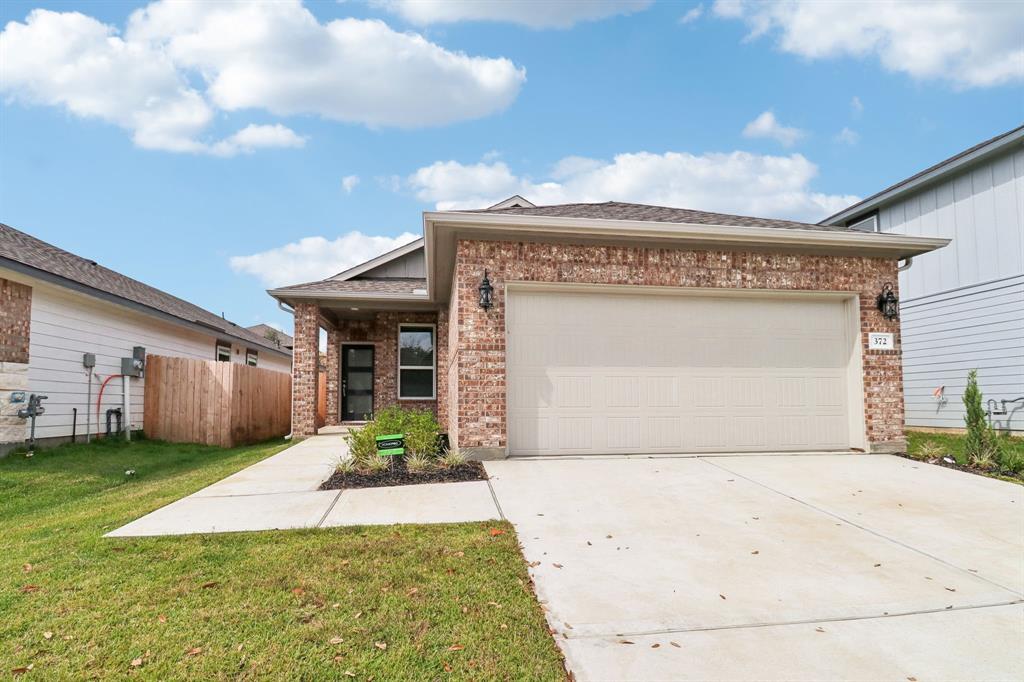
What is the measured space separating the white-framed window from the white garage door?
6423 millimetres

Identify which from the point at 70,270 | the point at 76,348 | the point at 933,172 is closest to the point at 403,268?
the point at 70,270

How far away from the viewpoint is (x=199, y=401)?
1091 cm

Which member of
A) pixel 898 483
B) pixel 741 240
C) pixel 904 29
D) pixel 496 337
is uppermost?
pixel 904 29

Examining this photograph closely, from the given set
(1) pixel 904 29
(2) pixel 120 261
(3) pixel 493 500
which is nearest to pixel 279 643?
(3) pixel 493 500

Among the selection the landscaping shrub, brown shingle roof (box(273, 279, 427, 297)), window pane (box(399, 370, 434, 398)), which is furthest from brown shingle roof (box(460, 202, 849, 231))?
window pane (box(399, 370, 434, 398))

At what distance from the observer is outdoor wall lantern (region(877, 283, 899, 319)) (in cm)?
764

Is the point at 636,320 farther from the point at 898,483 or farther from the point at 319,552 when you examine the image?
the point at 319,552

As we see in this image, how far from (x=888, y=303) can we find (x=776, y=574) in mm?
6244

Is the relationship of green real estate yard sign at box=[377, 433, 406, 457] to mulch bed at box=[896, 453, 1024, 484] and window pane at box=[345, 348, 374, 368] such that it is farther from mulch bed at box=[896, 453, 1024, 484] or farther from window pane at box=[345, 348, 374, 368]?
window pane at box=[345, 348, 374, 368]

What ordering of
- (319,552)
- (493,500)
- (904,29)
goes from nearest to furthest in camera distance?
(319,552), (493,500), (904,29)

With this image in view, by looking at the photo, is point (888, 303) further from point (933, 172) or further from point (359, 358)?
point (359, 358)

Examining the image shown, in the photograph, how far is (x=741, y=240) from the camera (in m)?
7.21

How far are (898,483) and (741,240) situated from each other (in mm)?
3471

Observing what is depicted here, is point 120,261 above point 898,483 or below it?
above
